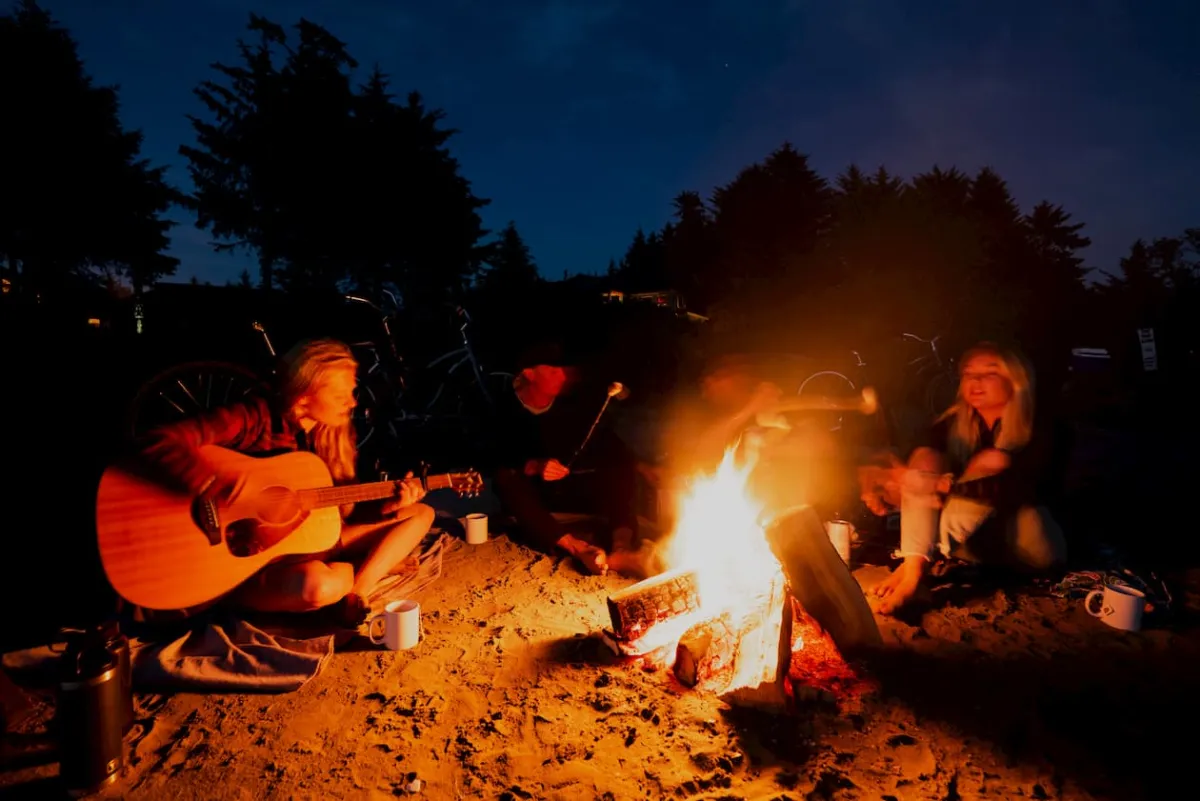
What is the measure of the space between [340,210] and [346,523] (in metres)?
19.3

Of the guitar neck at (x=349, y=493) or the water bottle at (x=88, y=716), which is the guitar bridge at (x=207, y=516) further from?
the water bottle at (x=88, y=716)

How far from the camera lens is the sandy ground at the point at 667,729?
7.14 ft

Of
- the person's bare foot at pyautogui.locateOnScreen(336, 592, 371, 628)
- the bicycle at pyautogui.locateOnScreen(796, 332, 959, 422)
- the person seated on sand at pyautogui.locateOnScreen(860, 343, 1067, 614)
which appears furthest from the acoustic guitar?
the bicycle at pyautogui.locateOnScreen(796, 332, 959, 422)

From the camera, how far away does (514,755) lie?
2.34 meters

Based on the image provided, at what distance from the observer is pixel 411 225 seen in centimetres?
2177

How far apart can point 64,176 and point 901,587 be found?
85.5ft

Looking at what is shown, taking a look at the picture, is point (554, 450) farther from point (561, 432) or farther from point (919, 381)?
point (919, 381)

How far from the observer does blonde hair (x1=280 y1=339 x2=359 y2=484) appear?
3.38 metres

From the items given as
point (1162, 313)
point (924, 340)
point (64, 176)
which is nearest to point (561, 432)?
point (924, 340)

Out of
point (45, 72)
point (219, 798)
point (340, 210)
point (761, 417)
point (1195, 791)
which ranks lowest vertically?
point (1195, 791)

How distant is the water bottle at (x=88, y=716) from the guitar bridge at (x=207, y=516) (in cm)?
73

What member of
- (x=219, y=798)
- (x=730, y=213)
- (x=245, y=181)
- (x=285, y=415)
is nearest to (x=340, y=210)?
(x=245, y=181)

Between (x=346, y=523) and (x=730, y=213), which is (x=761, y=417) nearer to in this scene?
(x=346, y=523)

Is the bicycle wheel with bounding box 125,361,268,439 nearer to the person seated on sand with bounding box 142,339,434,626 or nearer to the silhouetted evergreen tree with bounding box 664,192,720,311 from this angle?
the person seated on sand with bounding box 142,339,434,626
